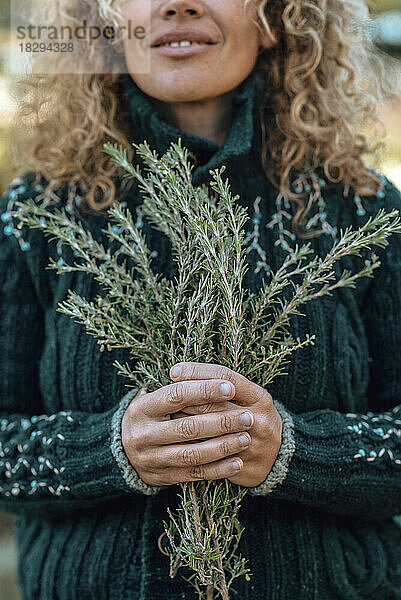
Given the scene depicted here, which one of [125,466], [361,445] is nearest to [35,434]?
→ [125,466]

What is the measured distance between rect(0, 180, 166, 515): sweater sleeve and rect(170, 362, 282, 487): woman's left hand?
0.16 meters

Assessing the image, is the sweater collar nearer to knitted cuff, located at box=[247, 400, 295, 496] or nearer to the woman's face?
the woman's face

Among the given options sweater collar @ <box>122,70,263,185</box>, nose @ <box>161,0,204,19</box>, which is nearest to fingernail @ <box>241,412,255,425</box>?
sweater collar @ <box>122,70,263,185</box>

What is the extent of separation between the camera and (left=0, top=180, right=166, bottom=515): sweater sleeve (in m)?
1.21

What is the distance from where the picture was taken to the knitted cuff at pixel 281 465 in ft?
3.77

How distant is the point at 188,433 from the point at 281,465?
0.65 feet

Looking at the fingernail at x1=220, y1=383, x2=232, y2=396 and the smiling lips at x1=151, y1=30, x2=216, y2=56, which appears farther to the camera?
the smiling lips at x1=151, y1=30, x2=216, y2=56

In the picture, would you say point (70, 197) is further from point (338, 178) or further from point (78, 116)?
point (338, 178)

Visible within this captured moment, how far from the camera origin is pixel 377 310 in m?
1.42

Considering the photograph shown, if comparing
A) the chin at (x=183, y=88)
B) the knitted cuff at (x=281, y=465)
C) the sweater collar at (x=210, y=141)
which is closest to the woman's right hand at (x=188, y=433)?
the knitted cuff at (x=281, y=465)

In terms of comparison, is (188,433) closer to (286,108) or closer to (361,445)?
(361,445)

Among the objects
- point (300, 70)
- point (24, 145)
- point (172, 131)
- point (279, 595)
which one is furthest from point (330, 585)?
point (24, 145)

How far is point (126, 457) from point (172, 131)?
0.63 m

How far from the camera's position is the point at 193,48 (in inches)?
51.6
